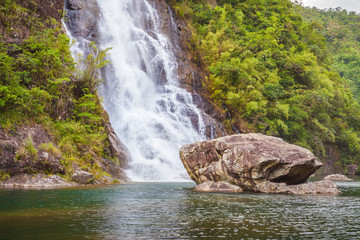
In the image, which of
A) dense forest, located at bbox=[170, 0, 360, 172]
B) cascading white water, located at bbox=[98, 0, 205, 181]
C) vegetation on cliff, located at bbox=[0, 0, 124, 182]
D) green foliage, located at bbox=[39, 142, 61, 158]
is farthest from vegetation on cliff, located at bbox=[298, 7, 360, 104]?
green foliage, located at bbox=[39, 142, 61, 158]

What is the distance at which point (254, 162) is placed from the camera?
1362 centimetres

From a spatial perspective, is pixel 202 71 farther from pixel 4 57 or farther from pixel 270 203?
pixel 270 203

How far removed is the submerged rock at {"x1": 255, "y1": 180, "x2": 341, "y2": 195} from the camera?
13.7 metres

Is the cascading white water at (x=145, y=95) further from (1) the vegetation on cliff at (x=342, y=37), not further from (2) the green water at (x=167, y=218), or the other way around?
(1) the vegetation on cliff at (x=342, y=37)

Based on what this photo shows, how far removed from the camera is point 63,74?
17703 millimetres

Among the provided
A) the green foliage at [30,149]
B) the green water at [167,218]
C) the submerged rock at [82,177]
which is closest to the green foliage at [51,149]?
the green foliage at [30,149]

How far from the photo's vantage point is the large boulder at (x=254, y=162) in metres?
13.7

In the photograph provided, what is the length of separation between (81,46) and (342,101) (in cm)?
3145

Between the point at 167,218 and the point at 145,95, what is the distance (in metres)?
19.4

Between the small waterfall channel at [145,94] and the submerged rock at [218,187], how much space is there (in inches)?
231

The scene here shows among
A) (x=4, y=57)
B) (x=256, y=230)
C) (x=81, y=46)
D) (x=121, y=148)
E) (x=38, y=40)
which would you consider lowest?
(x=256, y=230)

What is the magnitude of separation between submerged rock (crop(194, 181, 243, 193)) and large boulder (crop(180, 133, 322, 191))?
0.36m

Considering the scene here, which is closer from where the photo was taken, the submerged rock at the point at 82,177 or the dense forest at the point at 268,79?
the submerged rock at the point at 82,177

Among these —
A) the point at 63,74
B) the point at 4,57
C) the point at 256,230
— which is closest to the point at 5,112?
the point at 4,57
